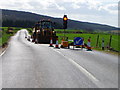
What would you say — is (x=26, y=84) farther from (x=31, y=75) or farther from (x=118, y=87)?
(x=118, y=87)

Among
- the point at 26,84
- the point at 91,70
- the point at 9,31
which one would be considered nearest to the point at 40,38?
the point at 91,70

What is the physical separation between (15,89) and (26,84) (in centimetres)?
66

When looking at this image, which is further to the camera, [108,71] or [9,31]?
[9,31]

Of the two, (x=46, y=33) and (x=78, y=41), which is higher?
(x=46, y=33)

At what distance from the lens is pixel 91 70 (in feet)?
33.7

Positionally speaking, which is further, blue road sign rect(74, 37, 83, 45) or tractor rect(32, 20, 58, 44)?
tractor rect(32, 20, 58, 44)

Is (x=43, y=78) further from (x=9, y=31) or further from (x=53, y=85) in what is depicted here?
(x=9, y=31)

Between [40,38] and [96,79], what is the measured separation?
2758 cm

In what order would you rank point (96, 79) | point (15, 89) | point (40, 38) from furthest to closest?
point (40, 38) → point (96, 79) → point (15, 89)

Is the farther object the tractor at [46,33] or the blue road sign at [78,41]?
the tractor at [46,33]

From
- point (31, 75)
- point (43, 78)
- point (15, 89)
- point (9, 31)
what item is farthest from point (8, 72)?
point (9, 31)

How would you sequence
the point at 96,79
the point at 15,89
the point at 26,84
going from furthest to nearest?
the point at 96,79, the point at 26,84, the point at 15,89

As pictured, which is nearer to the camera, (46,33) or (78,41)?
(78,41)

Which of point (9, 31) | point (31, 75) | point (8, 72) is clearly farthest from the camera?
point (9, 31)
